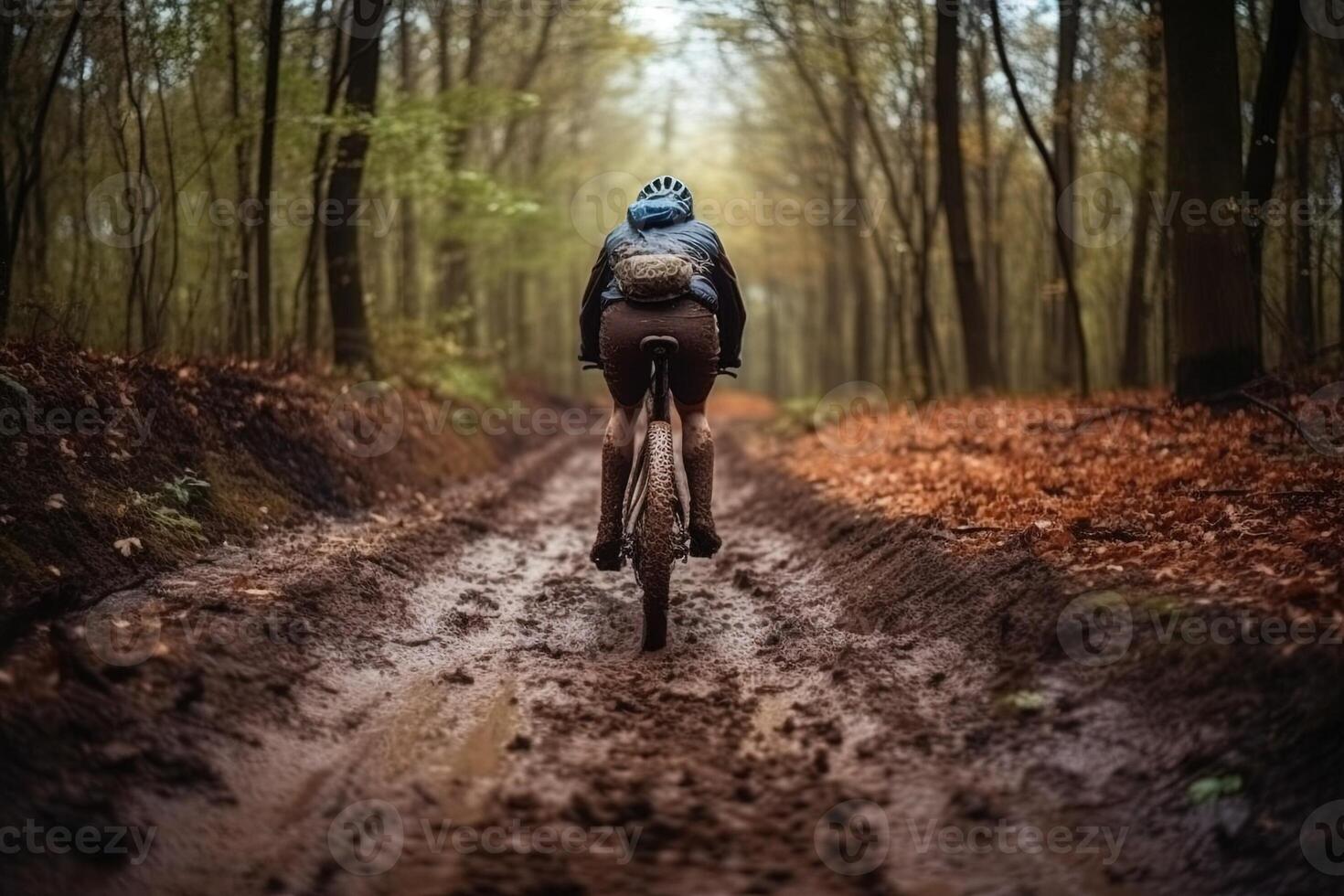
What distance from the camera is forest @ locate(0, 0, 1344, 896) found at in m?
2.88

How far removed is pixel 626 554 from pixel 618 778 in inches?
81.5

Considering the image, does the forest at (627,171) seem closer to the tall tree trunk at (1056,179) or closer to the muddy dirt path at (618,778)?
the tall tree trunk at (1056,179)

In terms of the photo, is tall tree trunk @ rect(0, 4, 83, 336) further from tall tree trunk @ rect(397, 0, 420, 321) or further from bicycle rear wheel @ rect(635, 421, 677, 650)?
tall tree trunk @ rect(397, 0, 420, 321)

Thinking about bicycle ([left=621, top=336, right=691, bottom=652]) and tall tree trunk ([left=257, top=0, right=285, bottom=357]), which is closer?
bicycle ([left=621, top=336, right=691, bottom=652])

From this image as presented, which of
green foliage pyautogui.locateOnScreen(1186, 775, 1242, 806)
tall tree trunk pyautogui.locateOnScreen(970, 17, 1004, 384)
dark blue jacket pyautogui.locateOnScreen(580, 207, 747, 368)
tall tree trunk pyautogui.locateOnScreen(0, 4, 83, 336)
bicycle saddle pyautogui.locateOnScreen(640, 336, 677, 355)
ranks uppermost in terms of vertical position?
tall tree trunk pyautogui.locateOnScreen(970, 17, 1004, 384)

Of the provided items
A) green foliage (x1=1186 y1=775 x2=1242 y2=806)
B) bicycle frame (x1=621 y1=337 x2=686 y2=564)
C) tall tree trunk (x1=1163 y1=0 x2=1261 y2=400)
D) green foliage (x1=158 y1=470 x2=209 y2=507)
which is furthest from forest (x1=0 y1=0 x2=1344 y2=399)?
green foliage (x1=1186 y1=775 x2=1242 y2=806)

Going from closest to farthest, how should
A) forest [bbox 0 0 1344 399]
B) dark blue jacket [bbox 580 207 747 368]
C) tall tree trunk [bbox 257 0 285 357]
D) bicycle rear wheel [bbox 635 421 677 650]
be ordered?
bicycle rear wheel [bbox 635 421 677 650], dark blue jacket [bbox 580 207 747 368], forest [bbox 0 0 1344 399], tall tree trunk [bbox 257 0 285 357]

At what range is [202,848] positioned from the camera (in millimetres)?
2848

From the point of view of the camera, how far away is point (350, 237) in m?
11.9

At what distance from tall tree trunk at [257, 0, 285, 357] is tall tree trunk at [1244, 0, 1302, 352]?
9844mm

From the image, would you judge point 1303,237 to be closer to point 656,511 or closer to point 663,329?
point 663,329

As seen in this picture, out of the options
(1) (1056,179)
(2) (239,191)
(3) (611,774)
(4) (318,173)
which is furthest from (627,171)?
(3) (611,774)

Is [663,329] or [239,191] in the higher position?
[239,191]

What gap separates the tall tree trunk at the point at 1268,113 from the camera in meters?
8.35
